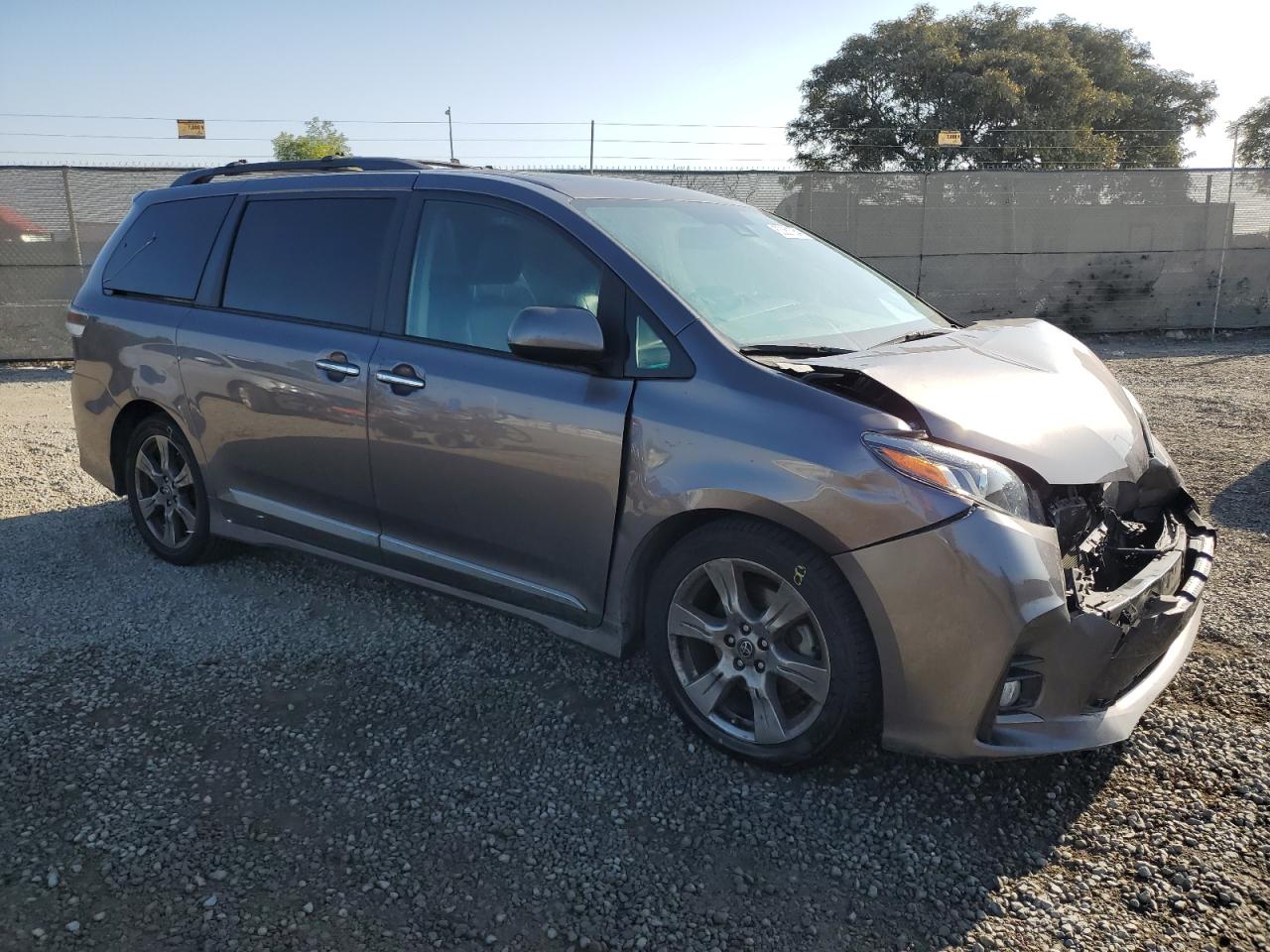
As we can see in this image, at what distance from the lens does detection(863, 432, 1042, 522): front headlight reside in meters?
2.46

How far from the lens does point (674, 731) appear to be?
312 centimetres

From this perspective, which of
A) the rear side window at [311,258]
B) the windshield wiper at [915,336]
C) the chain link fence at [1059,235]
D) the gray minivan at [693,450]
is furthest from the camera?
the chain link fence at [1059,235]

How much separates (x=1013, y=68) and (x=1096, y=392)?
1529 inches

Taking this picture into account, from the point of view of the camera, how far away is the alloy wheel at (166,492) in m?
4.50

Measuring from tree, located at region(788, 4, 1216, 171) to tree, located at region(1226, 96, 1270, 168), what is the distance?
2710mm

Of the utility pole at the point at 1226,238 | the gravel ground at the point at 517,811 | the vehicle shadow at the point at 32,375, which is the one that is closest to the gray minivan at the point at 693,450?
the gravel ground at the point at 517,811

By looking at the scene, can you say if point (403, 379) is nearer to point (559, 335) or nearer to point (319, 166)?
point (559, 335)

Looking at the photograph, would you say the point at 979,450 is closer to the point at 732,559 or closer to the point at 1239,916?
the point at 732,559

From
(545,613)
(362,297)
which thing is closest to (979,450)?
(545,613)

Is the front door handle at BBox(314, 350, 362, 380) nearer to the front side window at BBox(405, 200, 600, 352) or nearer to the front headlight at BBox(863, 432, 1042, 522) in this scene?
the front side window at BBox(405, 200, 600, 352)

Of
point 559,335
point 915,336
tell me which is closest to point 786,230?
point 915,336

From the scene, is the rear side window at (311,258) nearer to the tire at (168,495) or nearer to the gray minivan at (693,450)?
the gray minivan at (693,450)

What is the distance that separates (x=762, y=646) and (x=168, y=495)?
3.24 meters

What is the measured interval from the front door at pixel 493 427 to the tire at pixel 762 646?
0.31 meters
